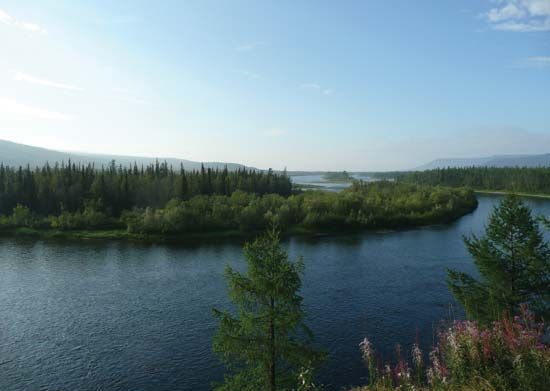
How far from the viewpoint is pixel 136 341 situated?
38.9m

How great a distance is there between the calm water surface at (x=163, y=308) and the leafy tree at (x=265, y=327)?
1026 cm

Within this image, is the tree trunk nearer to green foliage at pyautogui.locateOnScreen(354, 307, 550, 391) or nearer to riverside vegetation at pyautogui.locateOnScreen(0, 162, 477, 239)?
green foliage at pyautogui.locateOnScreen(354, 307, 550, 391)

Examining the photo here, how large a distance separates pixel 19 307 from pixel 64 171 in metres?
95.7

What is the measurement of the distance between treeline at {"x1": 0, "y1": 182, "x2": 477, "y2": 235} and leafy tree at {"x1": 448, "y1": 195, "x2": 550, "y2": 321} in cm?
6967

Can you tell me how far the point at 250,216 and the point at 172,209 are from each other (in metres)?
21.3

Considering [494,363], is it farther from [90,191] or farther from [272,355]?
[90,191]

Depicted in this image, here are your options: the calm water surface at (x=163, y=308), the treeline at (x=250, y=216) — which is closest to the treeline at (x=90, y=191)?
the treeline at (x=250, y=216)

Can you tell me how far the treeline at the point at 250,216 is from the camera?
326 ft

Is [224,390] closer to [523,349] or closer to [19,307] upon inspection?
[523,349]

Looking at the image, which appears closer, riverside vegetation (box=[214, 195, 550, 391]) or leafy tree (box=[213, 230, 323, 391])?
riverside vegetation (box=[214, 195, 550, 391])

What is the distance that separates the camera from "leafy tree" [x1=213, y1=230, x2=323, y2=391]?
22094mm

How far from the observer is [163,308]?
47219 mm

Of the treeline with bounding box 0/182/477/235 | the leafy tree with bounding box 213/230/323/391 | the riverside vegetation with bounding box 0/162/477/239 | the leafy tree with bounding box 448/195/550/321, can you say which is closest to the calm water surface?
the leafy tree with bounding box 213/230/323/391

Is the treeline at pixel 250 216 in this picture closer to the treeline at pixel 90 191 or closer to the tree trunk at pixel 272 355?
the treeline at pixel 90 191
